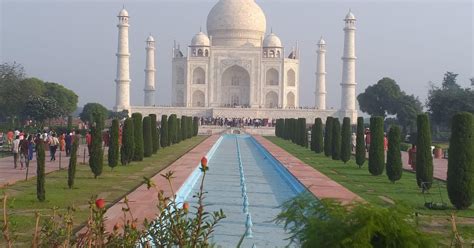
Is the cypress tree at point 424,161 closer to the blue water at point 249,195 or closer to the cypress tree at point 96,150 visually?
the blue water at point 249,195

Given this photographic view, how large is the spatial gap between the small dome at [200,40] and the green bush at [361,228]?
3608 centimetres

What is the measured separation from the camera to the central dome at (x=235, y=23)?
126ft

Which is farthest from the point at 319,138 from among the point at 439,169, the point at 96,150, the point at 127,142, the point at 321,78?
the point at 321,78

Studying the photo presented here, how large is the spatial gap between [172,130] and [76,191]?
1146cm

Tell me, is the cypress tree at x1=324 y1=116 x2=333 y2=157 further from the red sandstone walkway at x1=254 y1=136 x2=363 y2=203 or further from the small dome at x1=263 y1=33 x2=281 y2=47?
the small dome at x1=263 y1=33 x2=281 y2=47

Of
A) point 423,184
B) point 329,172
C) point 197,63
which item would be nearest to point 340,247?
point 423,184

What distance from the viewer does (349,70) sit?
33.8 meters

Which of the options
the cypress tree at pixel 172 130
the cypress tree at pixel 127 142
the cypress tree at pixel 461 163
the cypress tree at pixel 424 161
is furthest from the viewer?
the cypress tree at pixel 172 130

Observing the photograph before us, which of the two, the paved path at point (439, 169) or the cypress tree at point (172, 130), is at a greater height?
the cypress tree at point (172, 130)

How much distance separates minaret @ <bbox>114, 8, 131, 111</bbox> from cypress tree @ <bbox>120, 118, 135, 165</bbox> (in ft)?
73.3

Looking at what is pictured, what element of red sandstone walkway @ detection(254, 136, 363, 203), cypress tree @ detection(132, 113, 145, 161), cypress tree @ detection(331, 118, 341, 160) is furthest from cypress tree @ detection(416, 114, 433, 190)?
cypress tree @ detection(132, 113, 145, 161)

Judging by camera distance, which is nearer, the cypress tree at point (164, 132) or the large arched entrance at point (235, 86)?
the cypress tree at point (164, 132)

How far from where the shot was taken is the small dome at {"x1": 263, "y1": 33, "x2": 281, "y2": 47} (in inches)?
1535

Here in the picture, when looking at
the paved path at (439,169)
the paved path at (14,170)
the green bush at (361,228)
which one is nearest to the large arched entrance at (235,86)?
the paved path at (439,169)
